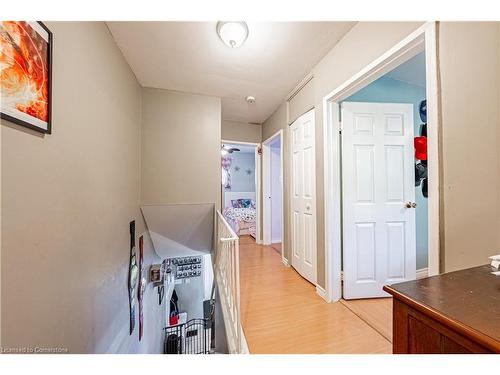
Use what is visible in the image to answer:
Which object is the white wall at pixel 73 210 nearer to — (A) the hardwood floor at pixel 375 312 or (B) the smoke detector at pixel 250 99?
(B) the smoke detector at pixel 250 99

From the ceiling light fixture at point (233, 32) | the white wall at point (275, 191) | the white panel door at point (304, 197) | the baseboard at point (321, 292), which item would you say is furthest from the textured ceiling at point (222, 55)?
the baseboard at point (321, 292)

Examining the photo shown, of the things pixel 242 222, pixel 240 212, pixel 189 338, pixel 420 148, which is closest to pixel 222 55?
pixel 420 148

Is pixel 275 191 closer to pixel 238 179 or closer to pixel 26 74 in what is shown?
pixel 238 179

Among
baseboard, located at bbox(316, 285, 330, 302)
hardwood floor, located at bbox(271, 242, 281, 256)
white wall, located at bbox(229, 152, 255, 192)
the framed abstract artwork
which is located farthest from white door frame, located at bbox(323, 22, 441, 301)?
white wall, located at bbox(229, 152, 255, 192)

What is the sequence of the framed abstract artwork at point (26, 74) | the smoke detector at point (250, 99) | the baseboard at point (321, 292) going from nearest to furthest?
the framed abstract artwork at point (26, 74) → the baseboard at point (321, 292) → the smoke detector at point (250, 99)

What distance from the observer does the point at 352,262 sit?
6.42 feet

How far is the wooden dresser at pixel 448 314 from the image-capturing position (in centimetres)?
41

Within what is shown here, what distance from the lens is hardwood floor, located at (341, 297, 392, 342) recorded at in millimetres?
1558

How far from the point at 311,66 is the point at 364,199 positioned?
152 cm

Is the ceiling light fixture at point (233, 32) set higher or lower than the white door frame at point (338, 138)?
higher

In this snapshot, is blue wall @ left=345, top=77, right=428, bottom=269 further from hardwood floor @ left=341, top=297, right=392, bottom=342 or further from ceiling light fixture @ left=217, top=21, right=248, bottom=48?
ceiling light fixture @ left=217, top=21, right=248, bottom=48

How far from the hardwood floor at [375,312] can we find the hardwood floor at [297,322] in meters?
0.05

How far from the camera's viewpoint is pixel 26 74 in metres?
0.82
